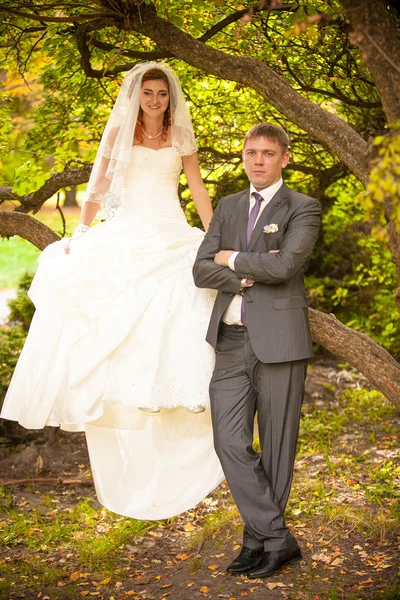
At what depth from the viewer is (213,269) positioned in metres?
3.95

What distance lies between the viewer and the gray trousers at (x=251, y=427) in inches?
156

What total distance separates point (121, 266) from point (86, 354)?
54 cm

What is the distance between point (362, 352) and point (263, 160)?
1219mm

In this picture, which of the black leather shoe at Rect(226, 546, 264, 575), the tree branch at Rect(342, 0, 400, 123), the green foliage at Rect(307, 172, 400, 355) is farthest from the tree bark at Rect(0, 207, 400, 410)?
the green foliage at Rect(307, 172, 400, 355)

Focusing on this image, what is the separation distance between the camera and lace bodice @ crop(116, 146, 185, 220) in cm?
467

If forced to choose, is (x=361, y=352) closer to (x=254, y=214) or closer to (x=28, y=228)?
(x=254, y=214)

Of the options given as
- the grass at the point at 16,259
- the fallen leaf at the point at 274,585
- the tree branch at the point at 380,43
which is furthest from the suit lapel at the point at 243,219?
the grass at the point at 16,259

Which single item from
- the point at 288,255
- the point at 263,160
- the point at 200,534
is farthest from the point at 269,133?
the point at 200,534

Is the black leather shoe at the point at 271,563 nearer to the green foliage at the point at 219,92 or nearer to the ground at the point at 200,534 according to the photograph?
the ground at the point at 200,534

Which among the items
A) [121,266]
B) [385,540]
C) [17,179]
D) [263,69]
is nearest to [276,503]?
[385,540]

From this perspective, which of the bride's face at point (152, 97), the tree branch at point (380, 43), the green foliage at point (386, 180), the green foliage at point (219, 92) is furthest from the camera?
the green foliage at point (219, 92)

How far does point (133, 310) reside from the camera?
4094 mm

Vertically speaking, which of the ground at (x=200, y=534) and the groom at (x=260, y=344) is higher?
the groom at (x=260, y=344)

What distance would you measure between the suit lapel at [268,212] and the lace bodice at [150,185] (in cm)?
84
